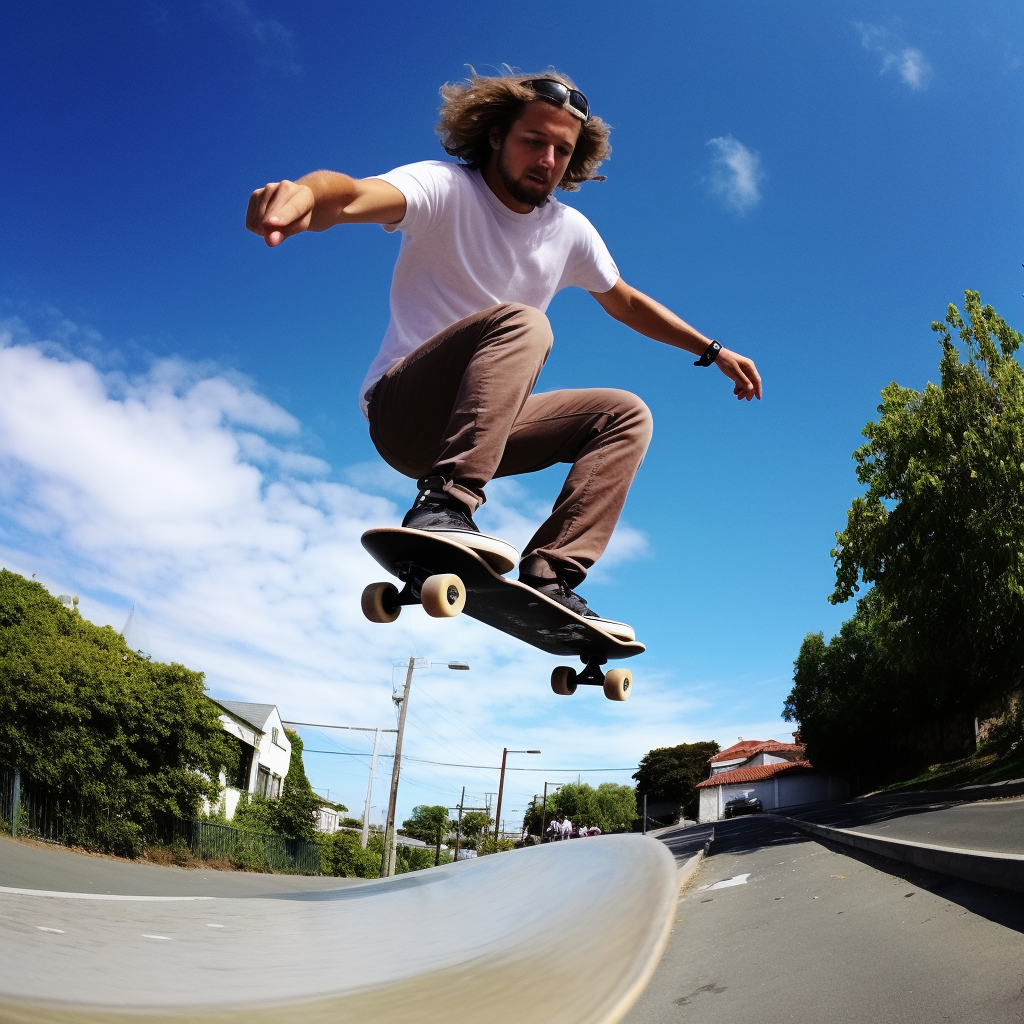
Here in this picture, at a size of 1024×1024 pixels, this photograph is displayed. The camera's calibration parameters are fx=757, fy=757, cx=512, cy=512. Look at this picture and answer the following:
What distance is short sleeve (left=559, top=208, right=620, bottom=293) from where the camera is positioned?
2814 mm

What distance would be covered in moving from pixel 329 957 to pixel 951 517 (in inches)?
829

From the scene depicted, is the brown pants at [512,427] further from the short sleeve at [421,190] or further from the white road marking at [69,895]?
the white road marking at [69,895]

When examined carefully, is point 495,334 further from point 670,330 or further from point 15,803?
point 15,803

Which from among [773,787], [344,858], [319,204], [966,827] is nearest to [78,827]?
[344,858]

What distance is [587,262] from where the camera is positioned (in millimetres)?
2910


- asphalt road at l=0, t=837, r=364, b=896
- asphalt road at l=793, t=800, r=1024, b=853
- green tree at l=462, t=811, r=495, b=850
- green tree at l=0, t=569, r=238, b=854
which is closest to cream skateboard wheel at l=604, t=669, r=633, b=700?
asphalt road at l=793, t=800, r=1024, b=853

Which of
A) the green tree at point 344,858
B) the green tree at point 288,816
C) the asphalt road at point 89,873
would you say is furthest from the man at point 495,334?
the green tree at point 344,858

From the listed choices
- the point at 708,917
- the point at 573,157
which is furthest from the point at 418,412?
the point at 708,917

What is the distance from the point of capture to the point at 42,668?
19031 millimetres

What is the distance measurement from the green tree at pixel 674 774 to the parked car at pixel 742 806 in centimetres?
684

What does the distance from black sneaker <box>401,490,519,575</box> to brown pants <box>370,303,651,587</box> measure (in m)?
0.04

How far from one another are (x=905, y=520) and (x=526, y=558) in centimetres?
1939

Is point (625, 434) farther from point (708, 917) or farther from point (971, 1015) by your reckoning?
point (971, 1015)

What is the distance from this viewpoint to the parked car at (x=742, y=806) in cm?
4696
